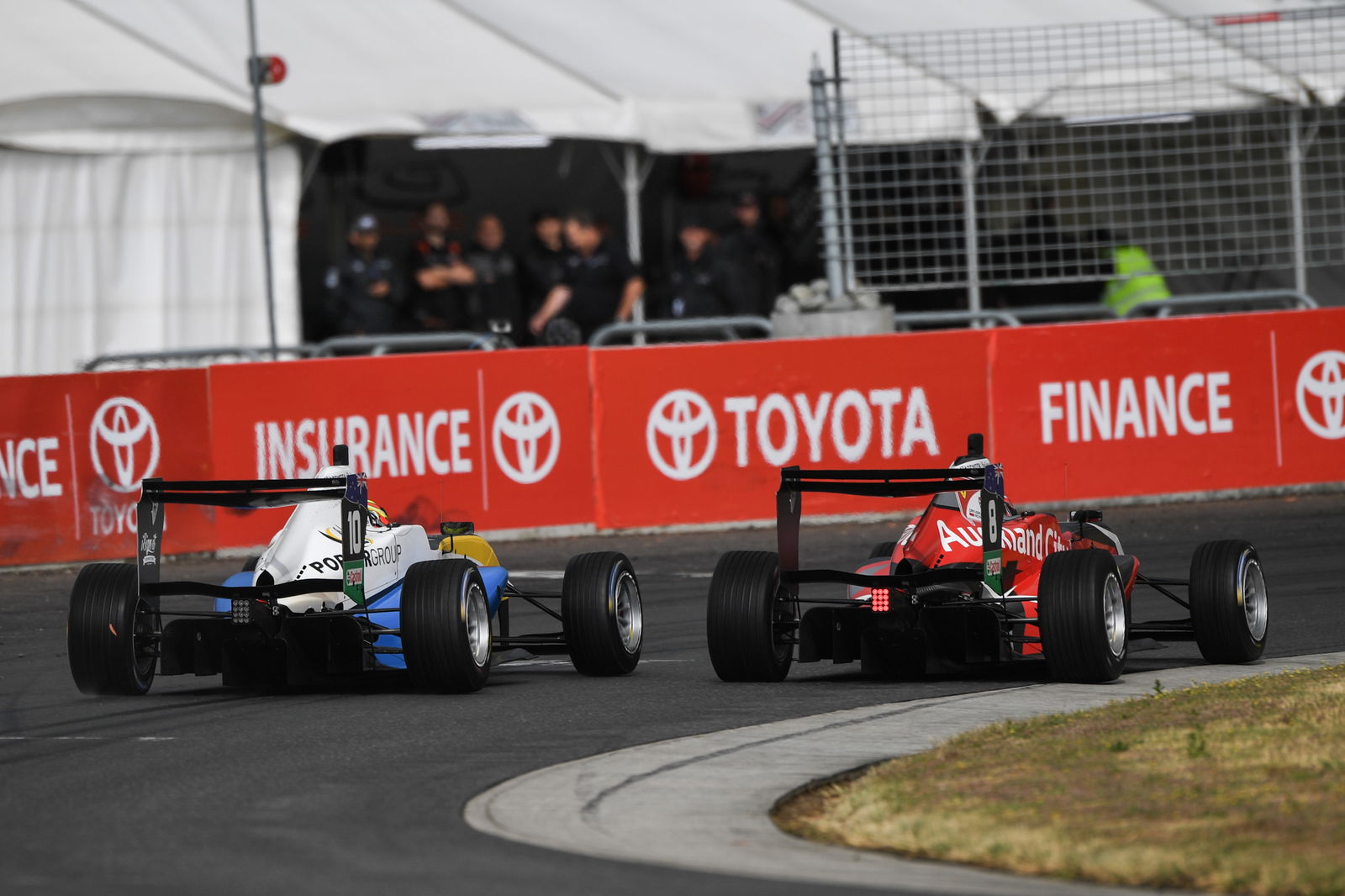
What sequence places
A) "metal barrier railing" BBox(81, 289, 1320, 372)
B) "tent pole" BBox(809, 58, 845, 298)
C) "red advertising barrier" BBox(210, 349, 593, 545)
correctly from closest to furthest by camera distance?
"red advertising barrier" BBox(210, 349, 593, 545)
"metal barrier railing" BBox(81, 289, 1320, 372)
"tent pole" BBox(809, 58, 845, 298)

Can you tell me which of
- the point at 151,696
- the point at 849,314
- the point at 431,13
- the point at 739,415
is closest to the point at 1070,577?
the point at 151,696

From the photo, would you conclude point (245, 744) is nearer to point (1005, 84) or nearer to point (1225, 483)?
point (1225, 483)

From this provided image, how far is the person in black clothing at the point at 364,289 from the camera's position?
20.1m

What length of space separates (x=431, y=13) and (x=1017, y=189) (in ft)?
20.5

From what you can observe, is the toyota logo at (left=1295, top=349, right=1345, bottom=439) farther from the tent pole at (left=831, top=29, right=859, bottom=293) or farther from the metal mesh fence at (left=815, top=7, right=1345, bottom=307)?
the tent pole at (left=831, top=29, right=859, bottom=293)

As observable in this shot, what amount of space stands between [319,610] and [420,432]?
21.9 ft

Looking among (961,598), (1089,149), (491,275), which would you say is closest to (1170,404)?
(1089,149)

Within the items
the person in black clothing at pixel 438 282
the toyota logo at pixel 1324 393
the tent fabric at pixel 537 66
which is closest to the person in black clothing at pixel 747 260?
the tent fabric at pixel 537 66

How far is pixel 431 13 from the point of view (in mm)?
21984

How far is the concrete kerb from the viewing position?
6148 mm

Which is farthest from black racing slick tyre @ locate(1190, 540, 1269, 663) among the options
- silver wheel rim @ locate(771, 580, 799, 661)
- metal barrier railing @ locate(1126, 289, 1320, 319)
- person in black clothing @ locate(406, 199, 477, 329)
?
person in black clothing @ locate(406, 199, 477, 329)

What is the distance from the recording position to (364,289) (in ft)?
66.1

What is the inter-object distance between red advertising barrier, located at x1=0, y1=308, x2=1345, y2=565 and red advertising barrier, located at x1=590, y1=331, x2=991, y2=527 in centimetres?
2

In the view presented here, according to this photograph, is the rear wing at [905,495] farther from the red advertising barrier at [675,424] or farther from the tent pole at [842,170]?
the tent pole at [842,170]
